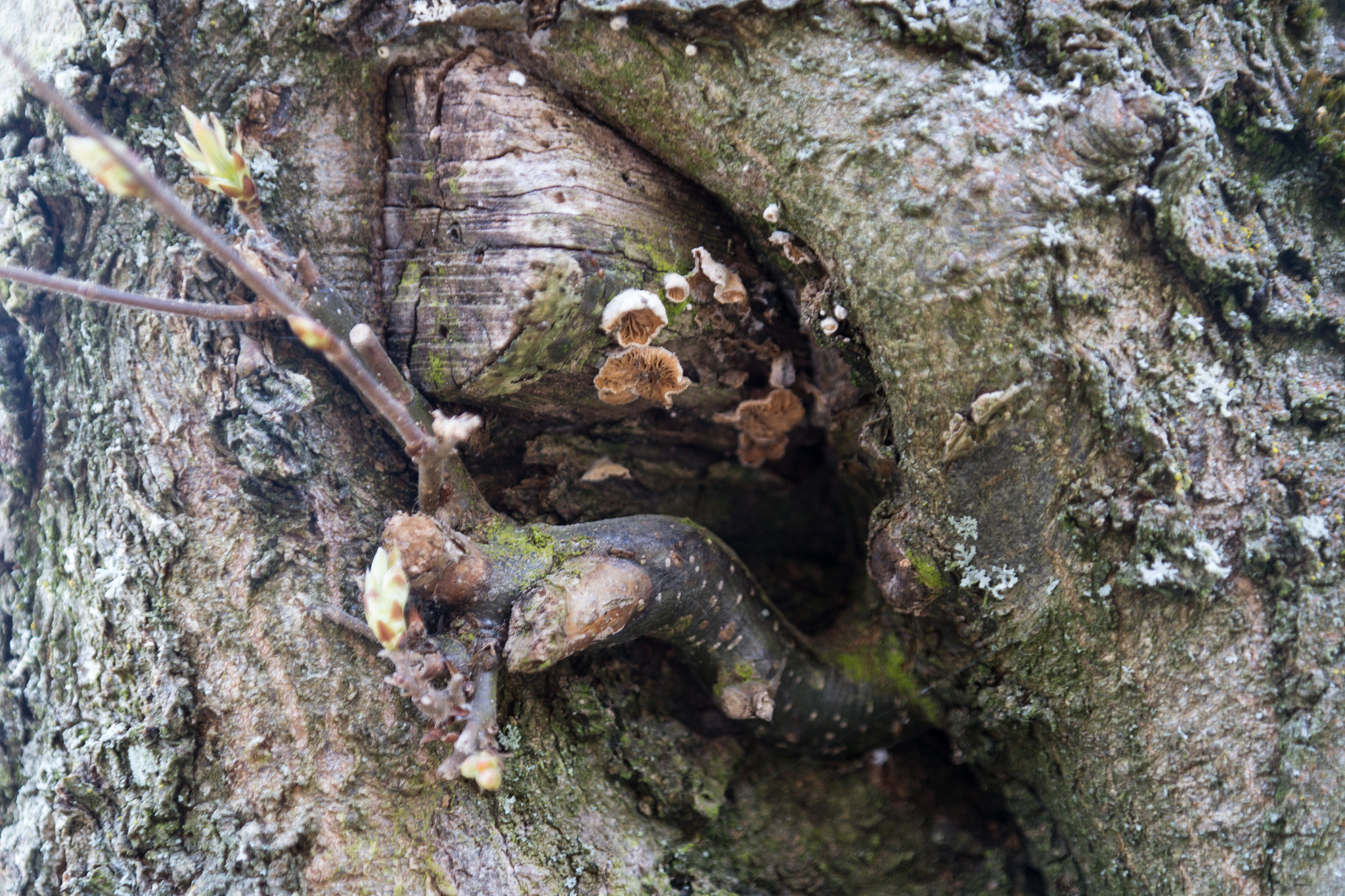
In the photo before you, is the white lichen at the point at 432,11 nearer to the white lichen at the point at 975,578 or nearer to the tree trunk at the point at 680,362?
the tree trunk at the point at 680,362

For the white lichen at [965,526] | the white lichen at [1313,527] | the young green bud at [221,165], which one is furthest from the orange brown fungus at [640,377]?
the white lichen at [1313,527]

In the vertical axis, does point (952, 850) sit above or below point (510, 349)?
below

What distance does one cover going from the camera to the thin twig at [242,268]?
1.21 m

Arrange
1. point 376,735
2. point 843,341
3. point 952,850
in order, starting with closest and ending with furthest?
point 376,735 < point 843,341 < point 952,850

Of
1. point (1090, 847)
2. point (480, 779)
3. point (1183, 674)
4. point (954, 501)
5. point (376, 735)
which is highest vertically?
point (954, 501)

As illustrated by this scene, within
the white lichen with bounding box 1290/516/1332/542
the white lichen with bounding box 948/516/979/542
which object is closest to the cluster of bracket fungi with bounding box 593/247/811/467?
the white lichen with bounding box 948/516/979/542

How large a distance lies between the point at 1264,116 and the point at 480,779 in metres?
2.67

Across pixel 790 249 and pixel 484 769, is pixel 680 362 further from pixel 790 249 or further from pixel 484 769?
pixel 484 769

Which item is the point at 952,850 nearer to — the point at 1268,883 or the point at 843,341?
the point at 1268,883

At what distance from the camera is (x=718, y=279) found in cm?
235

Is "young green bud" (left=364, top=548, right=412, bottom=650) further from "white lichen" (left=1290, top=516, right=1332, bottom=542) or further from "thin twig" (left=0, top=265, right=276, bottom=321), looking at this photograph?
"white lichen" (left=1290, top=516, right=1332, bottom=542)

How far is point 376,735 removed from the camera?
2.05m

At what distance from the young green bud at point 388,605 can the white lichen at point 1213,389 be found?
6.78 ft

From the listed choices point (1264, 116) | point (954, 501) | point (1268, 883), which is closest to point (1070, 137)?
point (1264, 116)
